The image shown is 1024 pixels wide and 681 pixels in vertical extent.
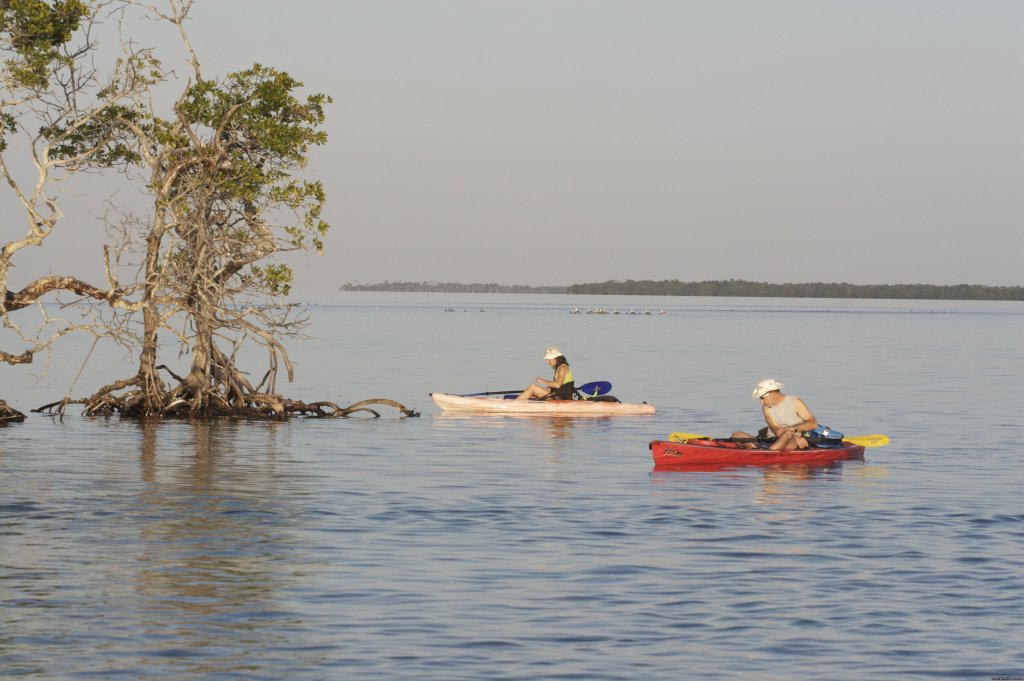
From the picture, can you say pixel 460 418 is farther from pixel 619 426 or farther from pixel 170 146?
pixel 170 146

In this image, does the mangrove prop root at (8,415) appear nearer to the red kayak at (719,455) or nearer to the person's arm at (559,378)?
the person's arm at (559,378)

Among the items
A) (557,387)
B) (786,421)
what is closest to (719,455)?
(786,421)

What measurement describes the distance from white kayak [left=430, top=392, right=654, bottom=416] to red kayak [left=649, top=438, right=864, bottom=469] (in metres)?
11.3

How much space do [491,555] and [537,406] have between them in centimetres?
2080

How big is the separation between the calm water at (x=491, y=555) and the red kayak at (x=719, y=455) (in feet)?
1.43

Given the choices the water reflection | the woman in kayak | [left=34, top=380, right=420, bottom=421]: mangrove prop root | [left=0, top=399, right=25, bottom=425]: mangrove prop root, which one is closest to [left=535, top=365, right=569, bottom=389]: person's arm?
the woman in kayak

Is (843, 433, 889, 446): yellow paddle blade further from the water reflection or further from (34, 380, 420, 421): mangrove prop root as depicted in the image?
(34, 380, 420, 421): mangrove prop root

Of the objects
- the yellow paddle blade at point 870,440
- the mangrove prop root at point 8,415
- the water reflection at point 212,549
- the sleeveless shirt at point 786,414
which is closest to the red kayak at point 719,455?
the sleeveless shirt at point 786,414

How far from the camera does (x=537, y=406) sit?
123 feet

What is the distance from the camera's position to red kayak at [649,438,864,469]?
25056 millimetres

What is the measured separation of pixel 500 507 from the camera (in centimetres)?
2081

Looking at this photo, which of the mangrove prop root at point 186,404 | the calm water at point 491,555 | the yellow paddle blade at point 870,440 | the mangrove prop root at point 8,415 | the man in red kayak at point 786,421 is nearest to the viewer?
the calm water at point 491,555

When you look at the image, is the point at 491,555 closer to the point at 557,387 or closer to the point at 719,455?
the point at 719,455

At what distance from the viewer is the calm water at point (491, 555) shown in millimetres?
11945
